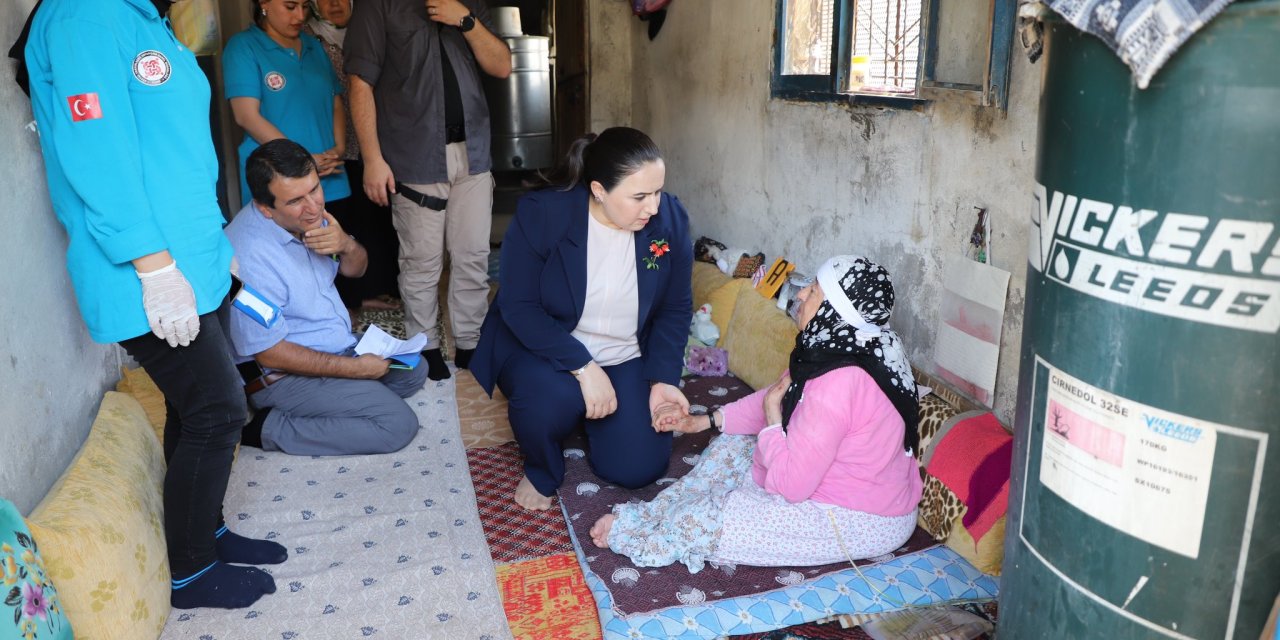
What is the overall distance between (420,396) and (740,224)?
1586 mm

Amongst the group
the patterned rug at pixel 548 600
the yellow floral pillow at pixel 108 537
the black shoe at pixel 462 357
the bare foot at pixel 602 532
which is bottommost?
the patterned rug at pixel 548 600

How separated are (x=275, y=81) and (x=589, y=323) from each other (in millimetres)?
1905

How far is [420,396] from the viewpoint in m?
3.46

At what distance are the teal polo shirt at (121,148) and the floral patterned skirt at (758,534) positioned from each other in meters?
1.16

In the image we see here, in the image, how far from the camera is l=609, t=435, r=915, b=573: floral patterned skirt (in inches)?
87.0

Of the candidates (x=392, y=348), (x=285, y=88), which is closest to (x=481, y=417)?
(x=392, y=348)

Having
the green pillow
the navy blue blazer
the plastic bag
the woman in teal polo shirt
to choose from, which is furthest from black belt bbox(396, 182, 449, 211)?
the green pillow

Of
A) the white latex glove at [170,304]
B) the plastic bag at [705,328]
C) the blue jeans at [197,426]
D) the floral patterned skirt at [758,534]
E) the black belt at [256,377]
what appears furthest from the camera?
the plastic bag at [705,328]

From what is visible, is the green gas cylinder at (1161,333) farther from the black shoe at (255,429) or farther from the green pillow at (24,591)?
the black shoe at (255,429)

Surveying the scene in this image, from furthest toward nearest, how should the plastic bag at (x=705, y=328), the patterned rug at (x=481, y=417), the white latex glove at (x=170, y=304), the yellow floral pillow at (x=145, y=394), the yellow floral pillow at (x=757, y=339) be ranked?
the plastic bag at (x=705, y=328) → the yellow floral pillow at (x=757, y=339) → the patterned rug at (x=481, y=417) → the yellow floral pillow at (x=145, y=394) → the white latex glove at (x=170, y=304)

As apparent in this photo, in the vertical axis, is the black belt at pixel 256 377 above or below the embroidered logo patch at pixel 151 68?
below

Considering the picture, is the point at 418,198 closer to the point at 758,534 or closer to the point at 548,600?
the point at 548,600

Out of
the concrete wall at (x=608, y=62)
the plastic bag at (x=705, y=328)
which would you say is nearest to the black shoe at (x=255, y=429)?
the plastic bag at (x=705, y=328)

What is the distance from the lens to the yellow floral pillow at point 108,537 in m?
1.77
